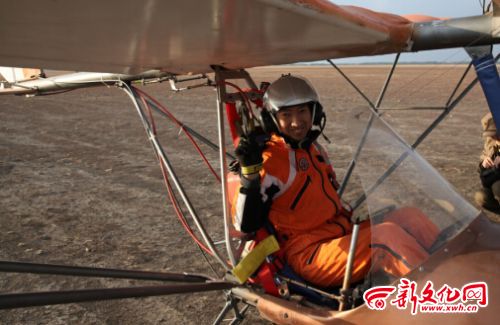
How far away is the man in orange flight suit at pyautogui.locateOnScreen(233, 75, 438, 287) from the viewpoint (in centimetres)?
268

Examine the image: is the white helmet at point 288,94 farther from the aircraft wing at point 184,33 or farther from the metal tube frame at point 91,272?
the metal tube frame at point 91,272

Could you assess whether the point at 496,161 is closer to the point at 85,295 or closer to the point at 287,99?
the point at 287,99

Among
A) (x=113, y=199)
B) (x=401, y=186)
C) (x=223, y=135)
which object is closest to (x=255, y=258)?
(x=223, y=135)

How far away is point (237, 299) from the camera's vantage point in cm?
308

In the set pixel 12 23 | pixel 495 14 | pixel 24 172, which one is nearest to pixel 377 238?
pixel 495 14

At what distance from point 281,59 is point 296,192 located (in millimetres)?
974

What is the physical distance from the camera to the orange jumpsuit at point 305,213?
266cm

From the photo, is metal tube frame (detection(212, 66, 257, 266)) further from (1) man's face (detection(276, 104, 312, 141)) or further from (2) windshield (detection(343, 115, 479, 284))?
(2) windshield (detection(343, 115, 479, 284))

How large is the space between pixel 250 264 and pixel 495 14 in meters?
1.96

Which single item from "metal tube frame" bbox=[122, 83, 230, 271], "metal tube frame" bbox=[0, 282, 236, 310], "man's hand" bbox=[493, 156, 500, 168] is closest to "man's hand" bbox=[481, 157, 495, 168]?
"man's hand" bbox=[493, 156, 500, 168]

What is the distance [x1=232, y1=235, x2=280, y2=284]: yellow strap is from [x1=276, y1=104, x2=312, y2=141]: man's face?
69 cm

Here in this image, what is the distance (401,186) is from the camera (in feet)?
7.93

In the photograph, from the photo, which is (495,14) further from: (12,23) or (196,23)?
(12,23)

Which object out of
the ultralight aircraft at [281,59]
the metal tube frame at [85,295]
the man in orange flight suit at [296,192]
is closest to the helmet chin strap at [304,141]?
the man in orange flight suit at [296,192]
